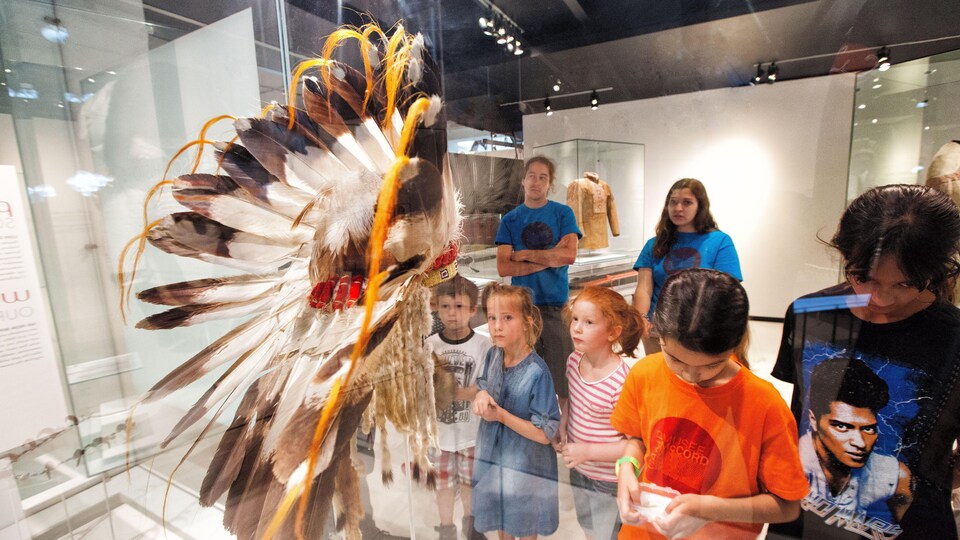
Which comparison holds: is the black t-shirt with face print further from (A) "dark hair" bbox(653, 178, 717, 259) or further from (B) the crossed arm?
(B) the crossed arm

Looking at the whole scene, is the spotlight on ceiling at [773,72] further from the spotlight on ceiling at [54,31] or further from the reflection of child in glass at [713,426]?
the spotlight on ceiling at [54,31]

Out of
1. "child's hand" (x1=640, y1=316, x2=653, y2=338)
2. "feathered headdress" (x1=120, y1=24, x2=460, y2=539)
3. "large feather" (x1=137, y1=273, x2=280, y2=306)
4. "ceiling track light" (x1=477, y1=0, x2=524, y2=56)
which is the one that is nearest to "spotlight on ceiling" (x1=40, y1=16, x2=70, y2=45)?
"feathered headdress" (x1=120, y1=24, x2=460, y2=539)

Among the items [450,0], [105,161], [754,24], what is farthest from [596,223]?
[105,161]

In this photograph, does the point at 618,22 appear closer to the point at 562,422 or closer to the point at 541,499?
the point at 562,422

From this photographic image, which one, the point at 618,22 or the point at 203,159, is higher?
the point at 618,22

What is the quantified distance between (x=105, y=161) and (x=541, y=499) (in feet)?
3.38

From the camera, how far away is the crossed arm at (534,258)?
74cm

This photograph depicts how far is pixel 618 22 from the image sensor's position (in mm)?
671

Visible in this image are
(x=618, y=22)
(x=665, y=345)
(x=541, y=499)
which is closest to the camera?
(x=665, y=345)

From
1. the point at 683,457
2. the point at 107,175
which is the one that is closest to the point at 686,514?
the point at 683,457

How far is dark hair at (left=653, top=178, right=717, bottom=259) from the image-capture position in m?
0.58

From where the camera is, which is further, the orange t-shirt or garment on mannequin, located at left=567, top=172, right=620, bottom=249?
garment on mannequin, located at left=567, top=172, right=620, bottom=249

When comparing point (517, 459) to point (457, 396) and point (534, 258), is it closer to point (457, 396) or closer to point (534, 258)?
point (457, 396)

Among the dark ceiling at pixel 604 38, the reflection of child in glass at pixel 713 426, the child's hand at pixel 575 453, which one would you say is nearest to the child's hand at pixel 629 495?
the reflection of child in glass at pixel 713 426
